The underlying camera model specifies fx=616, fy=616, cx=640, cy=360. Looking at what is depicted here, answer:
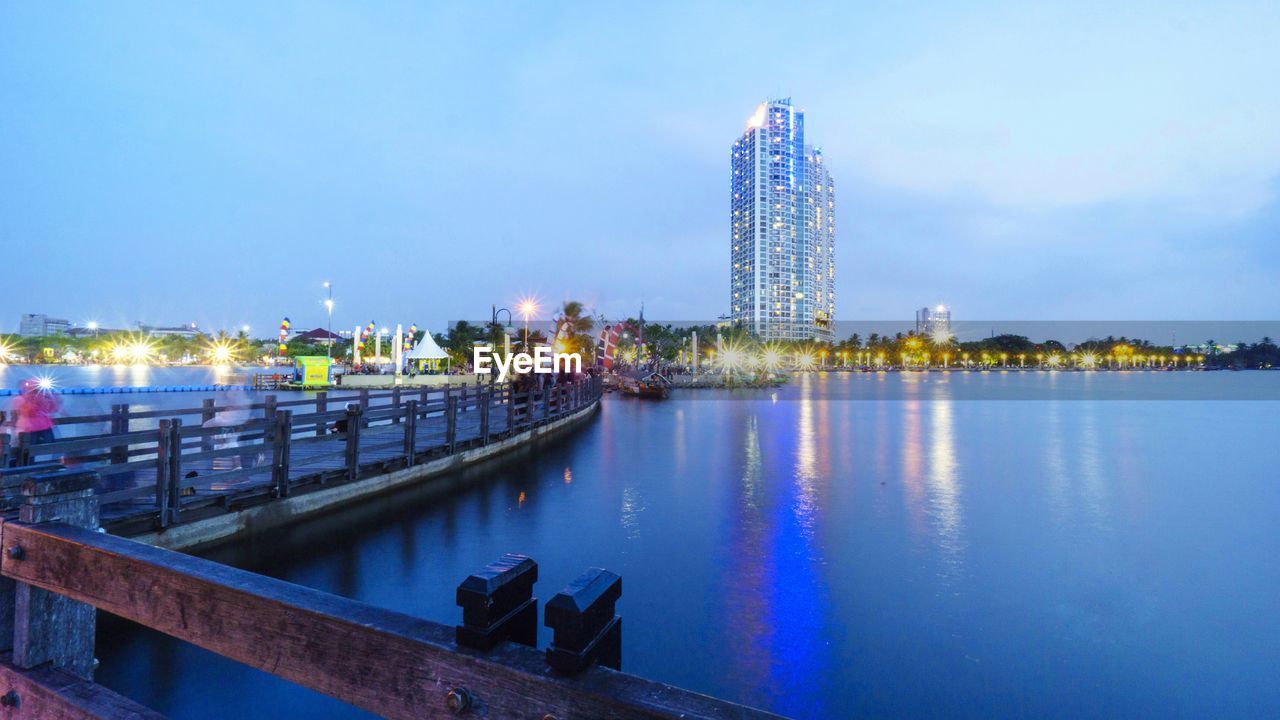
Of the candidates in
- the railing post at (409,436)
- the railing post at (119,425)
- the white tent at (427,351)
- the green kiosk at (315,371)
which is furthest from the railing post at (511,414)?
the white tent at (427,351)

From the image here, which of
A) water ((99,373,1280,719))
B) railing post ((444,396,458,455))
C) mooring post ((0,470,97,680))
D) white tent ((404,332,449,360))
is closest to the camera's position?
mooring post ((0,470,97,680))

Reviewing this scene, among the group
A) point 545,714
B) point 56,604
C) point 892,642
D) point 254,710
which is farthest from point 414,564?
point 545,714

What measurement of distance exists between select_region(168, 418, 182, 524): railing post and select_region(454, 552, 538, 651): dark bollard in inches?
304

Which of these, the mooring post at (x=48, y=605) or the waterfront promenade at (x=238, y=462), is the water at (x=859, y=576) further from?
the mooring post at (x=48, y=605)

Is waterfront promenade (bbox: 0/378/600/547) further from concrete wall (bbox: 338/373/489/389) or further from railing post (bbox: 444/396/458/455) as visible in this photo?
concrete wall (bbox: 338/373/489/389)

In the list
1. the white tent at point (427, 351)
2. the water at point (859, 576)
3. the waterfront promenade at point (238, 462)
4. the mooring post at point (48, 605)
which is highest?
the white tent at point (427, 351)

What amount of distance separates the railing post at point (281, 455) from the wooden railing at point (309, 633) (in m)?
7.36

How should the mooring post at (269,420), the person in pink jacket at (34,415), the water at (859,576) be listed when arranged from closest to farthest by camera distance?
1. the water at (859,576)
2. the person in pink jacket at (34,415)
3. the mooring post at (269,420)

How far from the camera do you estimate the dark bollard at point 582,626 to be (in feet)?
4.10

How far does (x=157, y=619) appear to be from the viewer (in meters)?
1.84

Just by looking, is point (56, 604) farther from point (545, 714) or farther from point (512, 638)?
point (545, 714)

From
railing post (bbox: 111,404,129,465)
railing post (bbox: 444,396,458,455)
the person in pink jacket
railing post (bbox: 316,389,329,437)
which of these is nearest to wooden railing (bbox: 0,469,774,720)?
the person in pink jacket

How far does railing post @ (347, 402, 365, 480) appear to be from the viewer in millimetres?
10266

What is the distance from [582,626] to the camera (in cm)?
126
